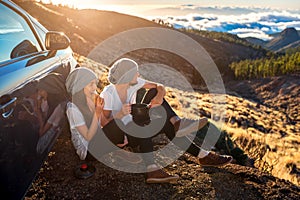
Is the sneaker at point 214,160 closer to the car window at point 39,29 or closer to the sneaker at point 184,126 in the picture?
the sneaker at point 184,126

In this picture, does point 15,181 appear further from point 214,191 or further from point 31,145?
point 214,191

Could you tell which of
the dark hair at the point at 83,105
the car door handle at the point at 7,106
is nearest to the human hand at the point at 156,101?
the dark hair at the point at 83,105

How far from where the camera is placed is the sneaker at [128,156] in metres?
3.50

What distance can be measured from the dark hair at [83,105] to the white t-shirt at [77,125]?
0.10 meters

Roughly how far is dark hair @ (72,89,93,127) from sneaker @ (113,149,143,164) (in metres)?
0.60

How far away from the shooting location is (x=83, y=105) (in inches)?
122

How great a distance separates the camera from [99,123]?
10.2ft

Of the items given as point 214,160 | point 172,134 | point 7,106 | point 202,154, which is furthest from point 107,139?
point 7,106

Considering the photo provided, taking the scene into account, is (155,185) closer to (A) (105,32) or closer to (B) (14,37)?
(B) (14,37)

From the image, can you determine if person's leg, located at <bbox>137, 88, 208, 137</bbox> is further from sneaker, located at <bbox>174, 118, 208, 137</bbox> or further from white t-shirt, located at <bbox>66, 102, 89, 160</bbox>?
white t-shirt, located at <bbox>66, 102, 89, 160</bbox>

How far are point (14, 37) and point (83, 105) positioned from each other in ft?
2.80

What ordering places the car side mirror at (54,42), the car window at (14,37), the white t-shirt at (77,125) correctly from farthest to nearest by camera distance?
the car side mirror at (54,42) < the white t-shirt at (77,125) < the car window at (14,37)

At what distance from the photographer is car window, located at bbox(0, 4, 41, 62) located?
2402 mm

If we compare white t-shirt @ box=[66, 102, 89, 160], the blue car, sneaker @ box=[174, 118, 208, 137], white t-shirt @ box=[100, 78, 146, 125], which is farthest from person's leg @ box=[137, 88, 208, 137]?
the blue car
